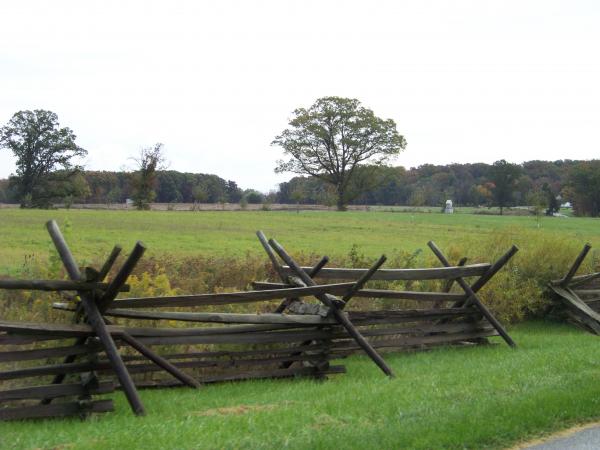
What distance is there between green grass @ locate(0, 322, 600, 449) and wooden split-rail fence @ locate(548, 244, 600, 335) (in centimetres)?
515

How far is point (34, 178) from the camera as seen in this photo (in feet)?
215

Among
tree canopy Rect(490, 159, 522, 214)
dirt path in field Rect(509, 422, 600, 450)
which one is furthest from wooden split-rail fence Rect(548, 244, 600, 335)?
tree canopy Rect(490, 159, 522, 214)

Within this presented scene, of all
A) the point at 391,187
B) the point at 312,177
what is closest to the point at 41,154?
the point at 312,177

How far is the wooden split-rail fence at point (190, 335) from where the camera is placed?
706 centimetres

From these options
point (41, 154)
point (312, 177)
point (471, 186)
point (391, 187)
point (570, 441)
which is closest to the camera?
point (570, 441)

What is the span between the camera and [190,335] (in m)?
8.30

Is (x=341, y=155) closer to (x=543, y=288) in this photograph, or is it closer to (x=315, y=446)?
(x=543, y=288)

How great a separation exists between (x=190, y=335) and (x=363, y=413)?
248cm

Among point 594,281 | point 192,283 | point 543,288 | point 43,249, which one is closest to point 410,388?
point 192,283

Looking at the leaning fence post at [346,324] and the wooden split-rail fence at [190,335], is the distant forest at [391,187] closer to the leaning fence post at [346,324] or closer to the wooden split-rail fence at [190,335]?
the wooden split-rail fence at [190,335]

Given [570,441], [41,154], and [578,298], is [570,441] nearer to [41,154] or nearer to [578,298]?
[578,298]

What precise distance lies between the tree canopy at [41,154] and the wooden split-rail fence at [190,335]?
187 ft

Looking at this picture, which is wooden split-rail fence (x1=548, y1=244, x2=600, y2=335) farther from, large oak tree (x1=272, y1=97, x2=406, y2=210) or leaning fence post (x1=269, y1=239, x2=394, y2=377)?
large oak tree (x1=272, y1=97, x2=406, y2=210)

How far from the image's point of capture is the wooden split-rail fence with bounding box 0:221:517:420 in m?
7.06
